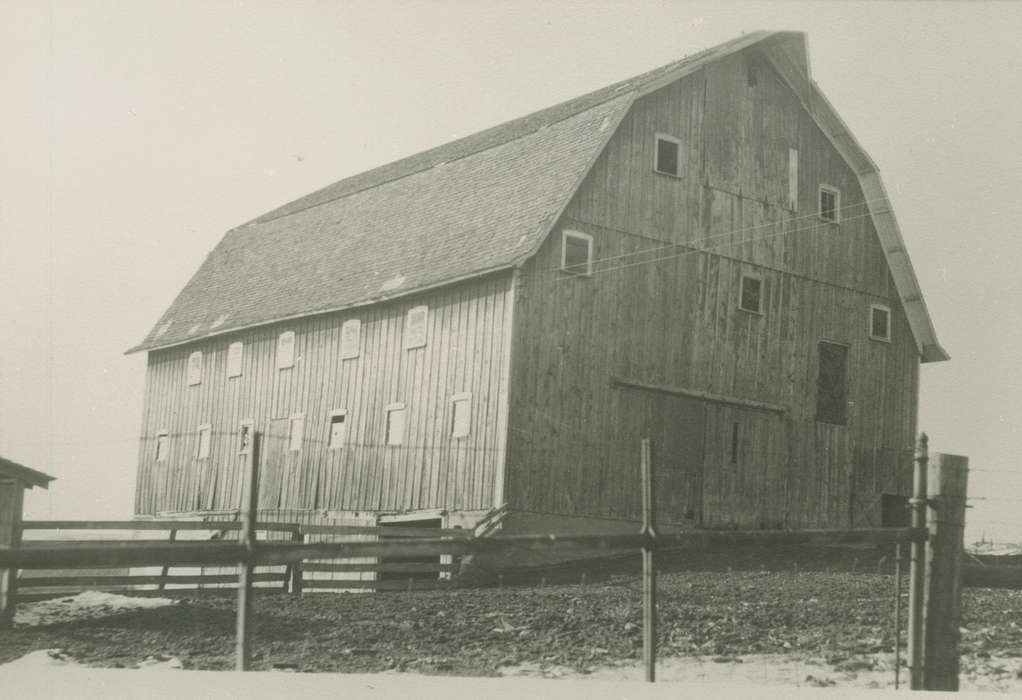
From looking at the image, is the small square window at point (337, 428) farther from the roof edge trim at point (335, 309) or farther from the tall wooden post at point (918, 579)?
the tall wooden post at point (918, 579)

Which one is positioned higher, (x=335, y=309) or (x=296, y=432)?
(x=335, y=309)

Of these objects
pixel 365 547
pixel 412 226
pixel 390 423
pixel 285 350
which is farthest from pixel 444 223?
pixel 365 547

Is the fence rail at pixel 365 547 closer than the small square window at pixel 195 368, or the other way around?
the fence rail at pixel 365 547

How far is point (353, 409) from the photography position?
26141 mm

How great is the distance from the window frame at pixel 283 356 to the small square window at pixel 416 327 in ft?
13.5

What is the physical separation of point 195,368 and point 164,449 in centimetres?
269

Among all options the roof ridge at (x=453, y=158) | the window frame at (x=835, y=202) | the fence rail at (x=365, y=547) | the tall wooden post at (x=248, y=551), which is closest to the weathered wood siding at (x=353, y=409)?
the roof ridge at (x=453, y=158)

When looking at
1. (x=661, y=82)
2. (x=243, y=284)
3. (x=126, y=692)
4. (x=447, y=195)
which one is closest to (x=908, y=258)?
(x=661, y=82)

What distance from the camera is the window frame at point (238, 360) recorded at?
29688mm

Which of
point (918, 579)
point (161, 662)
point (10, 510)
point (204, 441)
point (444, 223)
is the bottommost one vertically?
point (161, 662)

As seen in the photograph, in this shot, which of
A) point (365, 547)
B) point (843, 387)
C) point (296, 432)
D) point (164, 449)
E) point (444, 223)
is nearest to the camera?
point (365, 547)

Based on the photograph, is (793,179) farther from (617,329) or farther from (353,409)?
(353,409)

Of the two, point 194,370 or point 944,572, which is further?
point 194,370

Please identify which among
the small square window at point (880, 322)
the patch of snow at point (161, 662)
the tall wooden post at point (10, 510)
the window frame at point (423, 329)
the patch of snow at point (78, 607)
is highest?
the small square window at point (880, 322)
